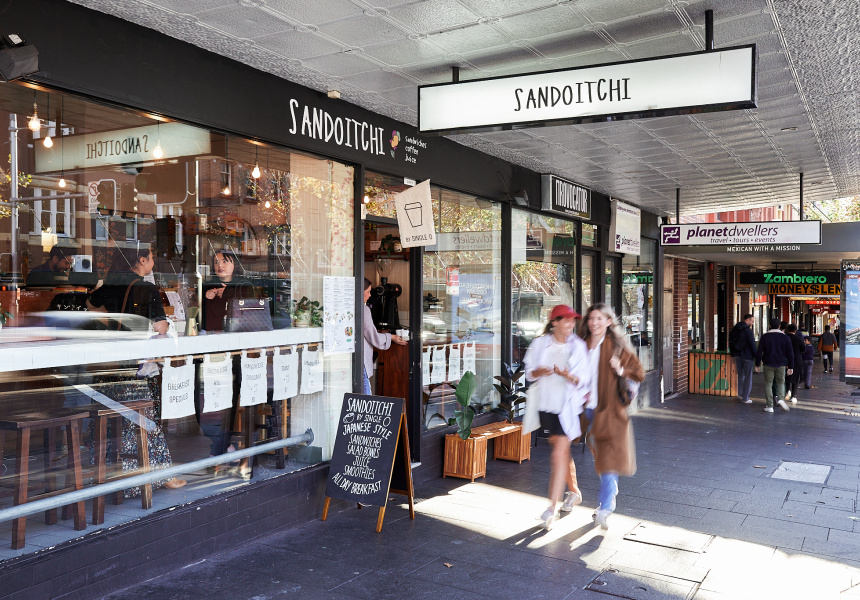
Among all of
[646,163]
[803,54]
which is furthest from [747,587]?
[646,163]

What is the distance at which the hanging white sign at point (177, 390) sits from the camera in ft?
16.8

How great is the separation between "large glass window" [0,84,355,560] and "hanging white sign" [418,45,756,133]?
186 centimetres

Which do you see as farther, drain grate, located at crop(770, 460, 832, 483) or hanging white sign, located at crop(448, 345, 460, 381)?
hanging white sign, located at crop(448, 345, 460, 381)

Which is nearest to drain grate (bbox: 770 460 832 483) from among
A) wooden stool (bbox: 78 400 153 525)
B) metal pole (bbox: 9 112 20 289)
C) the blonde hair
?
the blonde hair

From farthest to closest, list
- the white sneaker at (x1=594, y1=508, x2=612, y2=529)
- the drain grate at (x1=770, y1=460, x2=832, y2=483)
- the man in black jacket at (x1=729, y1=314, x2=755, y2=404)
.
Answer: the man in black jacket at (x1=729, y1=314, x2=755, y2=404), the drain grate at (x1=770, y1=460, x2=832, y2=483), the white sneaker at (x1=594, y1=508, x2=612, y2=529)

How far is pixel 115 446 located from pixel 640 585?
11.6 feet

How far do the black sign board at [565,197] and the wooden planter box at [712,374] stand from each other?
19.5 ft

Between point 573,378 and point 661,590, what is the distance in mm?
1819

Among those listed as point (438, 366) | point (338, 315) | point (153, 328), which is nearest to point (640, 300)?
point (438, 366)

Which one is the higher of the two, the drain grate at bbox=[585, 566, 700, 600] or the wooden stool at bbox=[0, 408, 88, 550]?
the wooden stool at bbox=[0, 408, 88, 550]

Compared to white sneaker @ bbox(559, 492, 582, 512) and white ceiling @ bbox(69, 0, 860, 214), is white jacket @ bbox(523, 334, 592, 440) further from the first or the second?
white ceiling @ bbox(69, 0, 860, 214)

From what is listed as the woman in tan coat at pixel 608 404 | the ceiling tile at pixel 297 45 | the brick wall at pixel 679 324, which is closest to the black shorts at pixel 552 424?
the woman in tan coat at pixel 608 404

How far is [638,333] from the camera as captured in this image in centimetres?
1430

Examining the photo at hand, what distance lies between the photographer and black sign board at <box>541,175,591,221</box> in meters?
9.91
